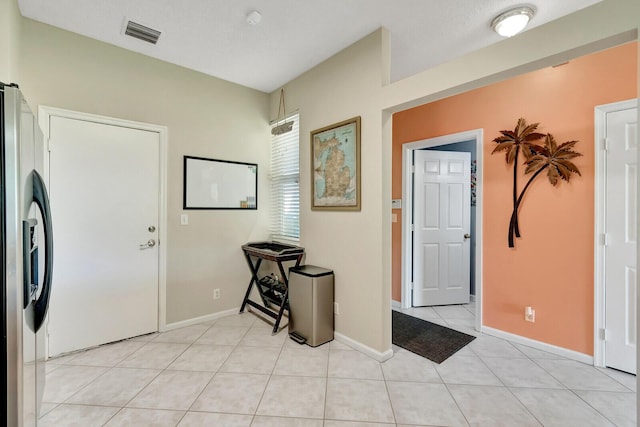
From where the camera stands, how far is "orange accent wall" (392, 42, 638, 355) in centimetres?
230

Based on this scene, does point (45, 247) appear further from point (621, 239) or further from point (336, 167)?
point (621, 239)

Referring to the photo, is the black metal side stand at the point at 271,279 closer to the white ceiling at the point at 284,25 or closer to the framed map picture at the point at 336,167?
the framed map picture at the point at 336,167

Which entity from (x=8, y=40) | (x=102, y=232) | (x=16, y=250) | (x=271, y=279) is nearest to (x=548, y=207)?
(x=271, y=279)

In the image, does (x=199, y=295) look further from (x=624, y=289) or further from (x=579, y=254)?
(x=624, y=289)

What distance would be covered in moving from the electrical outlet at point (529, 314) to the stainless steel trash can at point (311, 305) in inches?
70.8

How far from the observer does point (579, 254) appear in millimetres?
2369

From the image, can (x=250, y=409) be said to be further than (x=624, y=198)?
No

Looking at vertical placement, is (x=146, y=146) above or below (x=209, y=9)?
below

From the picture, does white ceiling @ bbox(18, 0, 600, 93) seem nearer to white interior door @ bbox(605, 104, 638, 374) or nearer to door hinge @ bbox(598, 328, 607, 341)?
white interior door @ bbox(605, 104, 638, 374)

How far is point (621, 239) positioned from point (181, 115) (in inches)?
158

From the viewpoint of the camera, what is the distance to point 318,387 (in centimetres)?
201

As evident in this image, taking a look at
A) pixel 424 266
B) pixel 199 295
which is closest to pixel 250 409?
pixel 199 295

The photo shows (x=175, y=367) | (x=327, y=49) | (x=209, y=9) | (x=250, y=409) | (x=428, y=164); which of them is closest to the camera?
(x=250, y=409)

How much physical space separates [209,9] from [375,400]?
2955 mm
